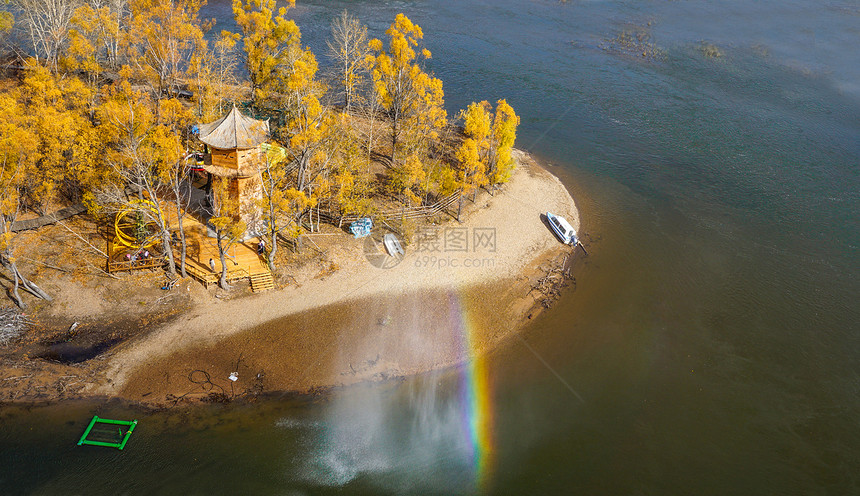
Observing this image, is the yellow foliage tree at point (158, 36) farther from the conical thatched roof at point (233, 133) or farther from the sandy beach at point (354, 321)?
the sandy beach at point (354, 321)

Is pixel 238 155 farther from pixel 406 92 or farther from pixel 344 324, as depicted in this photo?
pixel 406 92

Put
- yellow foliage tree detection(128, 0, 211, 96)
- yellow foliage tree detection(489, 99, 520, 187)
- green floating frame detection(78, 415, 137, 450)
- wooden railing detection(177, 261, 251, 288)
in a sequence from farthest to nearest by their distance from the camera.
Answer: yellow foliage tree detection(128, 0, 211, 96), yellow foliage tree detection(489, 99, 520, 187), wooden railing detection(177, 261, 251, 288), green floating frame detection(78, 415, 137, 450)

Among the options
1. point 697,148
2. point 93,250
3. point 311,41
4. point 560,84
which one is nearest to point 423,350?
point 93,250

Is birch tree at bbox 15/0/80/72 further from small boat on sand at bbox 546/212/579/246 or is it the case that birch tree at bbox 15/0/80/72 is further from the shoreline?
small boat on sand at bbox 546/212/579/246

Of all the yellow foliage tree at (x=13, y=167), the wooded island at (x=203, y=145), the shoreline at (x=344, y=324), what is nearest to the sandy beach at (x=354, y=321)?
the shoreline at (x=344, y=324)

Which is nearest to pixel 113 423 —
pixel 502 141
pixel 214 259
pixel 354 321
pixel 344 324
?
pixel 214 259

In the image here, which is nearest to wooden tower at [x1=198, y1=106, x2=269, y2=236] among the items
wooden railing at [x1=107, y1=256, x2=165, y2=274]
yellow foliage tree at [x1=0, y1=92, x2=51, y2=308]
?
wooden railing at [x1=107, y1=256, x2=165, y2=274]
